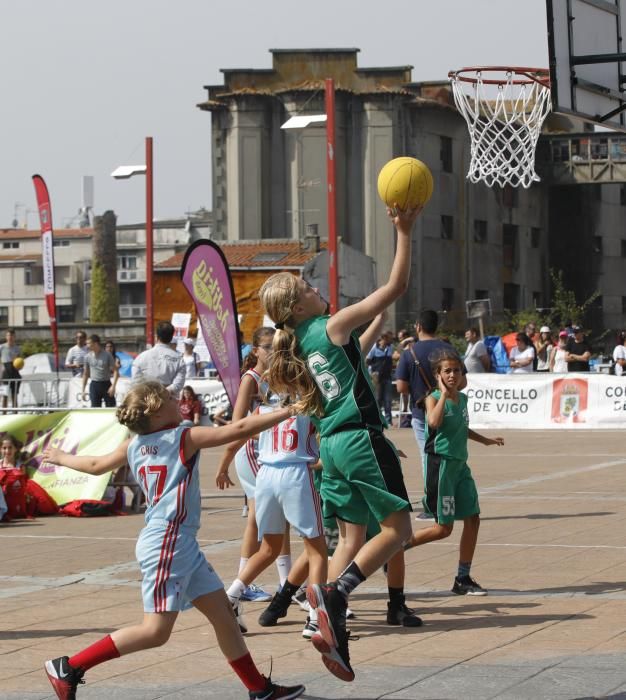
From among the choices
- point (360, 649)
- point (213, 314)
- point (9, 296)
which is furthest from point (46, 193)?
point (9, 296)

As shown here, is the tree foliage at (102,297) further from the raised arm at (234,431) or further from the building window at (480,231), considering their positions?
the raised arm at (234,431)

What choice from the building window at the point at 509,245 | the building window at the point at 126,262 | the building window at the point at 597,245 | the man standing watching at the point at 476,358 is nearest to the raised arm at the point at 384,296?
the man standing watching at the point at 476,358

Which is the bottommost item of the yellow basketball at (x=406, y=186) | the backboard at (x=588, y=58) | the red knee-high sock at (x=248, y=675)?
the red knee-high sock at (x=248, y=675)

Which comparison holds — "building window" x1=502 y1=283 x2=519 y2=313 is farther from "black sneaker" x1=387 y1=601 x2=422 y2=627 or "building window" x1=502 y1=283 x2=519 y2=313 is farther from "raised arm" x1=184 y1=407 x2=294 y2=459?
"raised arm" x1=184 y1=407 x2=294 y2=459

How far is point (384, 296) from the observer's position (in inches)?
255

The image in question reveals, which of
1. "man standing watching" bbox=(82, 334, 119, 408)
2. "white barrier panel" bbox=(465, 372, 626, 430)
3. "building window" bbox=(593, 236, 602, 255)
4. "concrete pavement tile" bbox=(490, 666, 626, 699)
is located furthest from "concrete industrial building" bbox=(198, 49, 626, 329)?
"concrete pavement tile" bbox=(490, 666, 626, 699)

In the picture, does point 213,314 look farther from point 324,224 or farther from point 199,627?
point 324,224

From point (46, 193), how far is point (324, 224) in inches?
1055

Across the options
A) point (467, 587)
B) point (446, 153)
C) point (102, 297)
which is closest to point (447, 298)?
point (446, 153)

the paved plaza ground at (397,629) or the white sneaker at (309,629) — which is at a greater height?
the white sneaker at (309,629)

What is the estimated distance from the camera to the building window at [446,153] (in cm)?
5969

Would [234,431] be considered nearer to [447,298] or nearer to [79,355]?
[79,355]

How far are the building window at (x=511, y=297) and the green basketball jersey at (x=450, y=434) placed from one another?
2190 inches

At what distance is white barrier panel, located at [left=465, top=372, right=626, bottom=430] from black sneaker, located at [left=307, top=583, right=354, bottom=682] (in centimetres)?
2000
